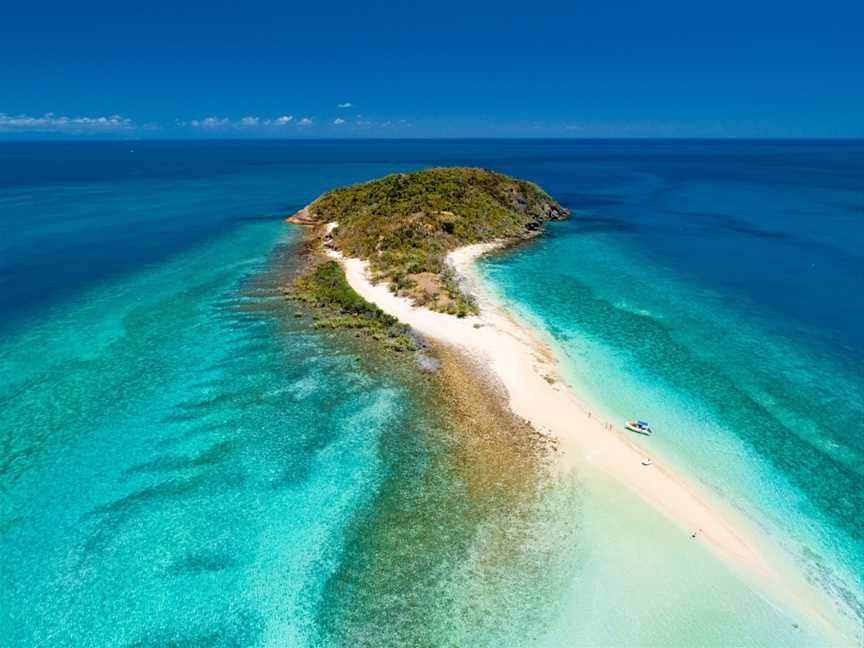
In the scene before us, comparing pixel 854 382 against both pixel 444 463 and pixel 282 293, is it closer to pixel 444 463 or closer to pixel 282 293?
pixel 444 463

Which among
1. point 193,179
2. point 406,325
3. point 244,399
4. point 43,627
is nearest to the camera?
point 43,627

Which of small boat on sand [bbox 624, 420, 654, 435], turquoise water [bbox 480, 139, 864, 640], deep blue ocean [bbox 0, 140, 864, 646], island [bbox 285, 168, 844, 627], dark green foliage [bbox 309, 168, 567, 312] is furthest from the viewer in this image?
dark green foliage [bbox 309, 168, 567, 312]

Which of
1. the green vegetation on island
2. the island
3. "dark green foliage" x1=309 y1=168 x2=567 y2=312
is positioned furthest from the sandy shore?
"dark green foliage" x1=309 y1=168 x2=567 y2=312

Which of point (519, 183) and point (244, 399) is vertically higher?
point (519, 183)

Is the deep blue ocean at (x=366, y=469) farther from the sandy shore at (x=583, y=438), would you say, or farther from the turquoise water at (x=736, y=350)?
the sandy shore at (x=583, y=438)

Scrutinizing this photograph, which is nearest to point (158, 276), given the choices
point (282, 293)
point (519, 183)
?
point (282, 293)

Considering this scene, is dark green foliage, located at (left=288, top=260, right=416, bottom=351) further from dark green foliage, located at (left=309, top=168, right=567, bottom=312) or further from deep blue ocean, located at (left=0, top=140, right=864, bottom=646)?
dark green foliage, located at (left=309, top=168, right=567, bottom=312)
